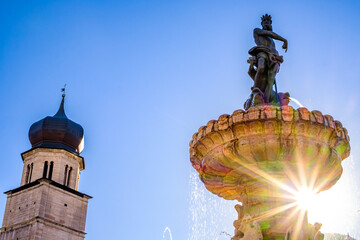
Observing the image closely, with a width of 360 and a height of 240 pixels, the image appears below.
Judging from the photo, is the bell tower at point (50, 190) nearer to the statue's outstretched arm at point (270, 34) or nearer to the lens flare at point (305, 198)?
the statue's outstretched arm at point (270, 34)

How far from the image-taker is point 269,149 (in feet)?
19.8

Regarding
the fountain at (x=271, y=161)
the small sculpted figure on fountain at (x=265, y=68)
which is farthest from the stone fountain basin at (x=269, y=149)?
the small sculpted figure on fountain at (x=265, y=68)

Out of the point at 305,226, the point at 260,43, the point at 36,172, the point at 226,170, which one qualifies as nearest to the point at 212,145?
the point at 226,170

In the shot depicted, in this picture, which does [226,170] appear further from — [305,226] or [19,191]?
[19,191]

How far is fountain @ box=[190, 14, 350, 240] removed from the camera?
583 centimetres

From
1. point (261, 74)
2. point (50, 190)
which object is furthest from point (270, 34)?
point (50, 190)

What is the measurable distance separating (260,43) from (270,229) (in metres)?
2.59

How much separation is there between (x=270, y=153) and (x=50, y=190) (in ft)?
113

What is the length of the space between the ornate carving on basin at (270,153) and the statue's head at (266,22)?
2.17 m

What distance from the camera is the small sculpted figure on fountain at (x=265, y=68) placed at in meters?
7.09

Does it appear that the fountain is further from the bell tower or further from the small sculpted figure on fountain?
the bell tower

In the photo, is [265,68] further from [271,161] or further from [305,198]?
[305,198]

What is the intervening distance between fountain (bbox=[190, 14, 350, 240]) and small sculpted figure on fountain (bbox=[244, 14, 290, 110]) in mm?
979

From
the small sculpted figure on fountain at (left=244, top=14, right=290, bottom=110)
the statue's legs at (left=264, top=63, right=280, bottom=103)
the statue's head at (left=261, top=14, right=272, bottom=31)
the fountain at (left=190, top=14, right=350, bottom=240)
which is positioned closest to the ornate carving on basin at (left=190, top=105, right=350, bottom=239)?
the fountain at (left=190, top=14, right=350, bottom=240)
